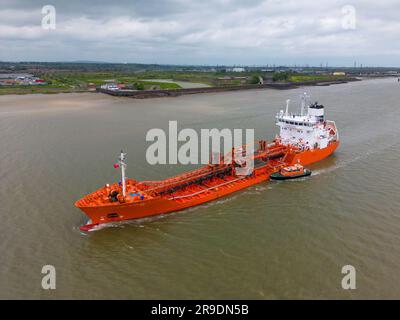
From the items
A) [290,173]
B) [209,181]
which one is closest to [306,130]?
[290,173]

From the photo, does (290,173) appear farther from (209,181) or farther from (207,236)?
(207,236)

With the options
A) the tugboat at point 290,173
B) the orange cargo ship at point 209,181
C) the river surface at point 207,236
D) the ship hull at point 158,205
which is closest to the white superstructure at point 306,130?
the orange cargo ship at point 209,181

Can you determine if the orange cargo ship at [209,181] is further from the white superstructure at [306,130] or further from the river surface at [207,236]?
the river surface at [207,236]

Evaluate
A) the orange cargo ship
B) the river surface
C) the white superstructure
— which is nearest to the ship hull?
the orange cargo ship

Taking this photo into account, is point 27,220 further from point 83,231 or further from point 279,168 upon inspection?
point 279,168

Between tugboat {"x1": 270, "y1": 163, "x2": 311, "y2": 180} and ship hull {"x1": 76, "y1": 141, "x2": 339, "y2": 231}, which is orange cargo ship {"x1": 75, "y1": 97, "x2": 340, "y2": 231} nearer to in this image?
ship hull {"x1": 76, "y1": 141, "x2": 339, "y2": 231}
